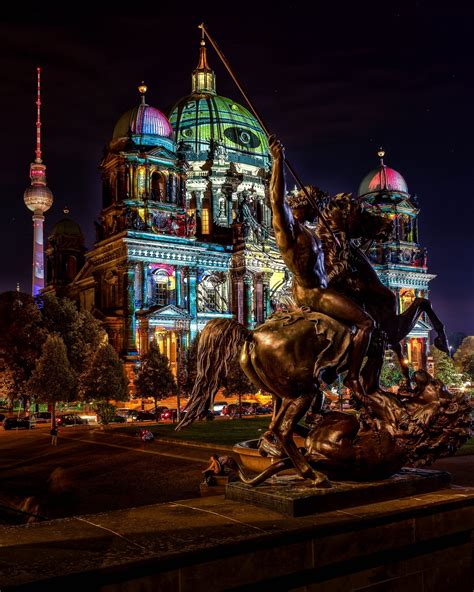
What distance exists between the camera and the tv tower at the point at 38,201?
9425 cm

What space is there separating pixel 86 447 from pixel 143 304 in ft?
113

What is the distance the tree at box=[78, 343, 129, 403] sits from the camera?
47375 millimetres

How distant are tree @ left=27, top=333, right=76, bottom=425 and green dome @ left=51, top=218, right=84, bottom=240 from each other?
49577mm

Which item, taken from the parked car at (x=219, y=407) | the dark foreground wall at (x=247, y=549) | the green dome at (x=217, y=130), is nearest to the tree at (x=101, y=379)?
the parked car at (x=219, y=407)

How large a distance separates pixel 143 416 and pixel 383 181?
187 ft

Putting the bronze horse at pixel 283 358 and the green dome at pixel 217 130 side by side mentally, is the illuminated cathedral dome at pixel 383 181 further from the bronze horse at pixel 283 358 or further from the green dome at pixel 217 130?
the bronze horse at pixel 283 358

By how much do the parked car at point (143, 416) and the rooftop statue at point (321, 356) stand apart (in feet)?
149

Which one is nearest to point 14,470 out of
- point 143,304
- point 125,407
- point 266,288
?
point 125,407

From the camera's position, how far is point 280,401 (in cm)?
809

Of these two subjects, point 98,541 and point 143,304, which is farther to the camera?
point 143,304

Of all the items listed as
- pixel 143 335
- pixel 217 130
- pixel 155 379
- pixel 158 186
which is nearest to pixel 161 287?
pixel 143 335

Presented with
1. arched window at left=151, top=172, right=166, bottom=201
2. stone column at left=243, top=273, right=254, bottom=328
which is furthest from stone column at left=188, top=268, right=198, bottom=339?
arched window at left=151, top=172, right=166, bottom=201

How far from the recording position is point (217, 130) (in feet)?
311

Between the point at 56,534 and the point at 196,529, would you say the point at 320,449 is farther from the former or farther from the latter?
the point at 56,534
